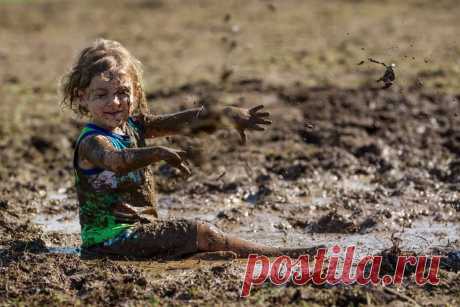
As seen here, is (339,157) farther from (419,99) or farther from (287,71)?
(287,71)

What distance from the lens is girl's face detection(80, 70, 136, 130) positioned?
547 centimetres

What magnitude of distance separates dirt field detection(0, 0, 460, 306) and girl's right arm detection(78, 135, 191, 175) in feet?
1.54

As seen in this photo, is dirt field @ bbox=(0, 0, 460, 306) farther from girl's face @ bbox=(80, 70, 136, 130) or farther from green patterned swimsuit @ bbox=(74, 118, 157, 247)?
girl's face @ bbox=(80, 70, 136, 130)

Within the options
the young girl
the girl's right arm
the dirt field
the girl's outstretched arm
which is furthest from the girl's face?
the dirt field

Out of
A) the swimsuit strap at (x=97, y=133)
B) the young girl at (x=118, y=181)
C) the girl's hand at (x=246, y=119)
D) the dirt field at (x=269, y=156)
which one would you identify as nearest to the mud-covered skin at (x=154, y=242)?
the young girl at (x=118, y=181)

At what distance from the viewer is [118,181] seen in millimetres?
5492

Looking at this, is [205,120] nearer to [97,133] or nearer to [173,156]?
[97,133]

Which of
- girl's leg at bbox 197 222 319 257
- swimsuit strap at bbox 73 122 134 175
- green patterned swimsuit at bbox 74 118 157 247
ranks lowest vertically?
girl's leg at bbox 197 222 319 257

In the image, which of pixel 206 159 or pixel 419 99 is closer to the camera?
pixel 206 159

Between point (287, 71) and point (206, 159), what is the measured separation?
12.1ft

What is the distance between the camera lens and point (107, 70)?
5508 mm

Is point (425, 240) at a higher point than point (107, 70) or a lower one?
lower

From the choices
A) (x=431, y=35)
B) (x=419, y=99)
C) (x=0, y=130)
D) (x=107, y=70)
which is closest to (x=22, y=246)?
(x=107, y=70)

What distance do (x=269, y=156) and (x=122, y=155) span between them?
3.27m
